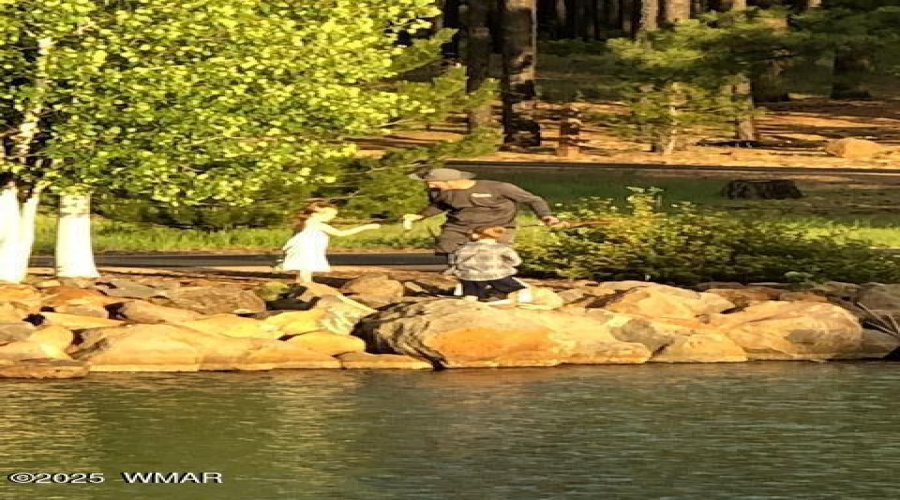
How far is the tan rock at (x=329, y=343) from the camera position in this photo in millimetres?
23344

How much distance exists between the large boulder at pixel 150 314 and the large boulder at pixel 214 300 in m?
0.73

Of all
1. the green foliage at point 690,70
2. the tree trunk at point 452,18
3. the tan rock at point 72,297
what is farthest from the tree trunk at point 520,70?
the tree trunk at point 452,18

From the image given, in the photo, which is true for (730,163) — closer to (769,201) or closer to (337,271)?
(769,201)

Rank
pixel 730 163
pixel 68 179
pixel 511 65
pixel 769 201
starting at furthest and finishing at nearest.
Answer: pixel 511 65 → pixel 730 163 → pixel 769 201 → pixel 68 179

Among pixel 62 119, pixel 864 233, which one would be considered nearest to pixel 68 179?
pixel 62 119

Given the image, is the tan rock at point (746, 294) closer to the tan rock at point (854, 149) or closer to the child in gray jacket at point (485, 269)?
the child in gray jacket at point (485, 269)

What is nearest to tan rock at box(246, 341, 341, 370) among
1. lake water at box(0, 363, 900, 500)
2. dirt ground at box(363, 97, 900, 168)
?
lake water at box(0, 363, 900, 500)

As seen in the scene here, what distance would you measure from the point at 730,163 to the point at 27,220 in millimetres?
31288

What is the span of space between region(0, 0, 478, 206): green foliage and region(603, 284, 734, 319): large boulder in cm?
364

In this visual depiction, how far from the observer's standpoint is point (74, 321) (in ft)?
76.6

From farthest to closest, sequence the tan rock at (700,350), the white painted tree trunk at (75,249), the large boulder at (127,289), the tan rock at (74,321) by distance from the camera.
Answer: the white painted tree trunk at (75,249) → the large boulder at (127,289) → the tan rock at (700,350) → the tan rock at (74,321)

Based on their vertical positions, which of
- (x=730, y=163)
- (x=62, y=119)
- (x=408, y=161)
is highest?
(x=62, y=119)

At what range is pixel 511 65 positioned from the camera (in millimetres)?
59031

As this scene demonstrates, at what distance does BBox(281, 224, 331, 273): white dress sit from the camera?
26.8 meters
